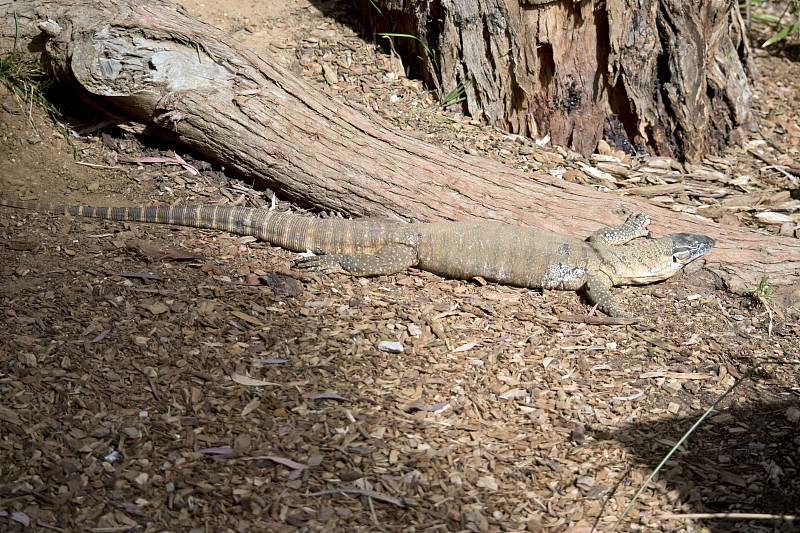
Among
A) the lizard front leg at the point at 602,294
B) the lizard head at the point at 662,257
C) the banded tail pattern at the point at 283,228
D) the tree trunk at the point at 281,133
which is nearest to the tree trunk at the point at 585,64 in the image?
the tree trunk at the point at 281,133

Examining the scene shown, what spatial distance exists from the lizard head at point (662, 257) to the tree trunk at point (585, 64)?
1783 millimetres

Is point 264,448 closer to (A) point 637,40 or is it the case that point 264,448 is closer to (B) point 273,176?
(B) point 273,176

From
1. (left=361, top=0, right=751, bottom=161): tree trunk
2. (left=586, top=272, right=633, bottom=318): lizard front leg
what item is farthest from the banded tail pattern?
(left=361, top=0, right=751, bottom=161): tree trunk

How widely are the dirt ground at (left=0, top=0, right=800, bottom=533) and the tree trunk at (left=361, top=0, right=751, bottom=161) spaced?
5.91 ft

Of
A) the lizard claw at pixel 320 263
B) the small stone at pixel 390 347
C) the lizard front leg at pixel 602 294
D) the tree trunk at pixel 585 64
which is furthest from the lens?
the tree trunk at pixel 585 64

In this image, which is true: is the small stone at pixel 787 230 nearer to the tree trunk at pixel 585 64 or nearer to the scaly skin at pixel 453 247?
the scaly skin at pixel 453 247

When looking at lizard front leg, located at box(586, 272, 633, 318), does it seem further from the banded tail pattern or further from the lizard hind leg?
the banded tail pattern

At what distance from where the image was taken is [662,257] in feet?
17.2

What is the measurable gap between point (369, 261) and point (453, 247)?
0.71m

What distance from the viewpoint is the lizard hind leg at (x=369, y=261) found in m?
5.05

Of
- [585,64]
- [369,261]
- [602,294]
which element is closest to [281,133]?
[369,261]

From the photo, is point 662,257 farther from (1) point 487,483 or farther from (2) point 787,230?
(1) point 487,483

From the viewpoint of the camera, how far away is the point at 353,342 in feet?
13.6

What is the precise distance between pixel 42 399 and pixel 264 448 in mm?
1271
